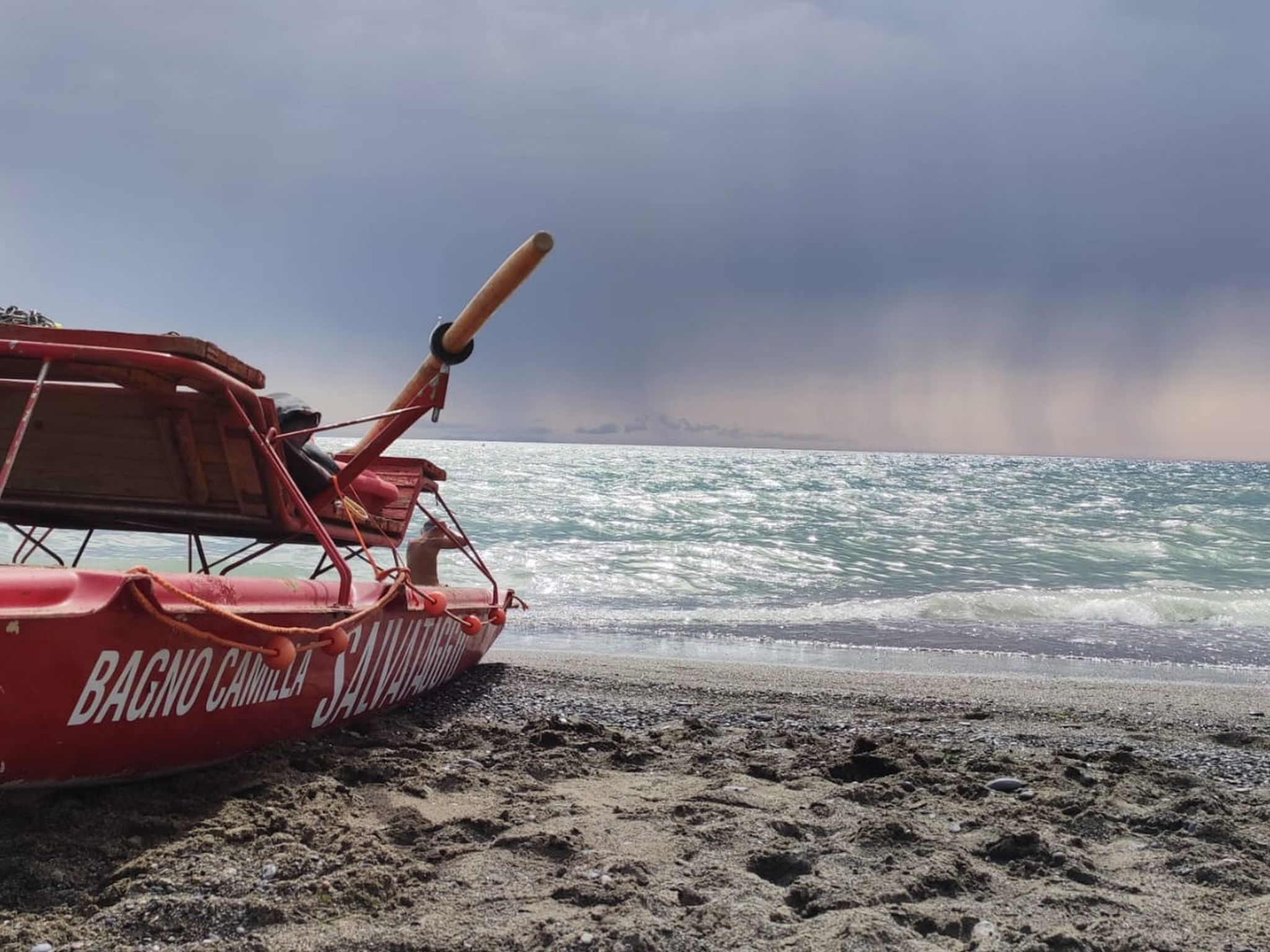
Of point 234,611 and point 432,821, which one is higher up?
point 234,611

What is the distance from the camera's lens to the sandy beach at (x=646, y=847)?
2.83m

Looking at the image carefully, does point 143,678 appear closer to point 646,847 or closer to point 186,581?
point 186,581

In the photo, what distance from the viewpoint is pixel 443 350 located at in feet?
16.3

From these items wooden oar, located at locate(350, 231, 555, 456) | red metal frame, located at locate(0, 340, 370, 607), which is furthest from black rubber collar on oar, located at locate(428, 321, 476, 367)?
red metal frame, located at locate(0, 340, 370, 607)

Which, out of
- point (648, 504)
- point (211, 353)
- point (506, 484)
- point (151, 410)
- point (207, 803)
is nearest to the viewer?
point (207, 803)

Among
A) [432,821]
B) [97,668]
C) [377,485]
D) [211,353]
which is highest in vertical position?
[211,353]

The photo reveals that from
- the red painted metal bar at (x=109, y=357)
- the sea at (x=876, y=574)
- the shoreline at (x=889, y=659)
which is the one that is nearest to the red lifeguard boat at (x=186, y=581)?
the red painted metal bar at (x=109, y=357)

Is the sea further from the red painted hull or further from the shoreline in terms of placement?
the red painted hull

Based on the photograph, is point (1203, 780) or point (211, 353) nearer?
point (211, 353)

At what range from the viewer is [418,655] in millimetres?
5883

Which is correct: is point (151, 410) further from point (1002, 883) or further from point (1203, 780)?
point (1203, 780)

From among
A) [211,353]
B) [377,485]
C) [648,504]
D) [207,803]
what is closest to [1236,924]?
[207,803]

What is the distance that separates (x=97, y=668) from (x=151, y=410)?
1.81 metres

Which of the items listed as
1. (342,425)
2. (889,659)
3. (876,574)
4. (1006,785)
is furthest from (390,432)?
(876,574)
